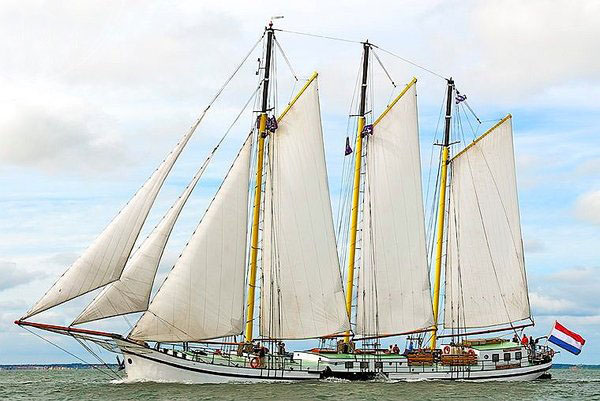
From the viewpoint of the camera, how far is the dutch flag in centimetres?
6600

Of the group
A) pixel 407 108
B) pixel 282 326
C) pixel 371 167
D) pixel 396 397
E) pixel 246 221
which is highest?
pixel 407 108

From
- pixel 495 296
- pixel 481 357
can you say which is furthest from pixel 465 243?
pixel 481 357

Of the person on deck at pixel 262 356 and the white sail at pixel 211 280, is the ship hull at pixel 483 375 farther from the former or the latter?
the white sail at pixel 211 280

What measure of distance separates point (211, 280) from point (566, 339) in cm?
2823

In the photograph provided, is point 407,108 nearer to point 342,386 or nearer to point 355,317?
point 355,317

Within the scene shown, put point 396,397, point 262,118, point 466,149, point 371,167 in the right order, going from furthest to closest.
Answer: point 466,149
point 371,167
point 262,118
point 396,397

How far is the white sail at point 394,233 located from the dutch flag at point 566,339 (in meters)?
10.1

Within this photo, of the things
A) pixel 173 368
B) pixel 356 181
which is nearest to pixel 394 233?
pixel 356 181

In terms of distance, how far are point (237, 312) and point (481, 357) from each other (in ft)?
63.2

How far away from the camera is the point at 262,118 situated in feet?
198

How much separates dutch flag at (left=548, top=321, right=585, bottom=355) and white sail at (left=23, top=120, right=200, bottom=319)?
32.3 m

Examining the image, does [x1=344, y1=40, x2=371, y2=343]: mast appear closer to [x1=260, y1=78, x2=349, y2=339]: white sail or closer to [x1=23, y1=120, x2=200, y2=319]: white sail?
[x1=260, y1=78, x2=349, y2=339]: white sail

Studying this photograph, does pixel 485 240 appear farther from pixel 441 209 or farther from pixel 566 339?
pixel 566 339

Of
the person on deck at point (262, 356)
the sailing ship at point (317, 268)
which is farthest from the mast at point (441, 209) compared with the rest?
the person on deck at point (262, 356)
